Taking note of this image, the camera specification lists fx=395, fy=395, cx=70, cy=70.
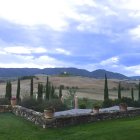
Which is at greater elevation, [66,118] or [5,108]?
[5,108]

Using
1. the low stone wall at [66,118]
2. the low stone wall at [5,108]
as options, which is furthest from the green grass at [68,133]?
the low stone wall at [5,108]

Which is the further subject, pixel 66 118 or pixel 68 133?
pixel 66 118

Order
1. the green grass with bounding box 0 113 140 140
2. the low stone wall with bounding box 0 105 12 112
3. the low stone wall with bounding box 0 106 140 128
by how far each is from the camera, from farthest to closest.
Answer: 1. the low stone wall with bounding box 0 105 12 112
2. the low stone wall with bounding box 0 106 140 128
3. the green grass with bounding box 0 113 140 140

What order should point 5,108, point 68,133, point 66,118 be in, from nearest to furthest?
point 68,133 < point 66,118 < point 5,108

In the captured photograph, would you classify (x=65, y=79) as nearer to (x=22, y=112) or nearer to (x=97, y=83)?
(x=97, y=83)

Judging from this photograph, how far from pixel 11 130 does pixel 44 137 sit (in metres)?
3.41

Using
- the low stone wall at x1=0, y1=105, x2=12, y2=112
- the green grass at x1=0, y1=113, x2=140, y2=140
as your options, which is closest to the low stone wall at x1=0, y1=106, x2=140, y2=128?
the green grass at x1=0, y1=113, x2=140, y2=140

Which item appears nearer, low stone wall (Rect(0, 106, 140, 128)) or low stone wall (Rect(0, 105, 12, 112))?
low stone wall (Rect(0, 106, 140, 128))

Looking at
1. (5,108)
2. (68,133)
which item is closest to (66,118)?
(68,133)

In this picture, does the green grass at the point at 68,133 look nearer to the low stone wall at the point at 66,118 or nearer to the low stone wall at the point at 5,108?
the low stone wall at the point at 66,118

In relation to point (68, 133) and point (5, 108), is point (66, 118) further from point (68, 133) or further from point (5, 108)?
point (5, 108)

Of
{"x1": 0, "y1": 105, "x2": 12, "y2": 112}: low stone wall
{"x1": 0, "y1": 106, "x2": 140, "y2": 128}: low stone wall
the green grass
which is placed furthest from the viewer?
{"x1": 0, "y1": 105, "x2": 12, "y2": 112}: low stone wall

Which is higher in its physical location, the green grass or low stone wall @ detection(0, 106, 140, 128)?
low stone wall @ detection(0, 106, 140, 128)

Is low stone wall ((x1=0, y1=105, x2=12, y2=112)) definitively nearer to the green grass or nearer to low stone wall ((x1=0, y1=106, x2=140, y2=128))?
low stone wall ((x1=0, y1=106, x2=140, y2=128))
